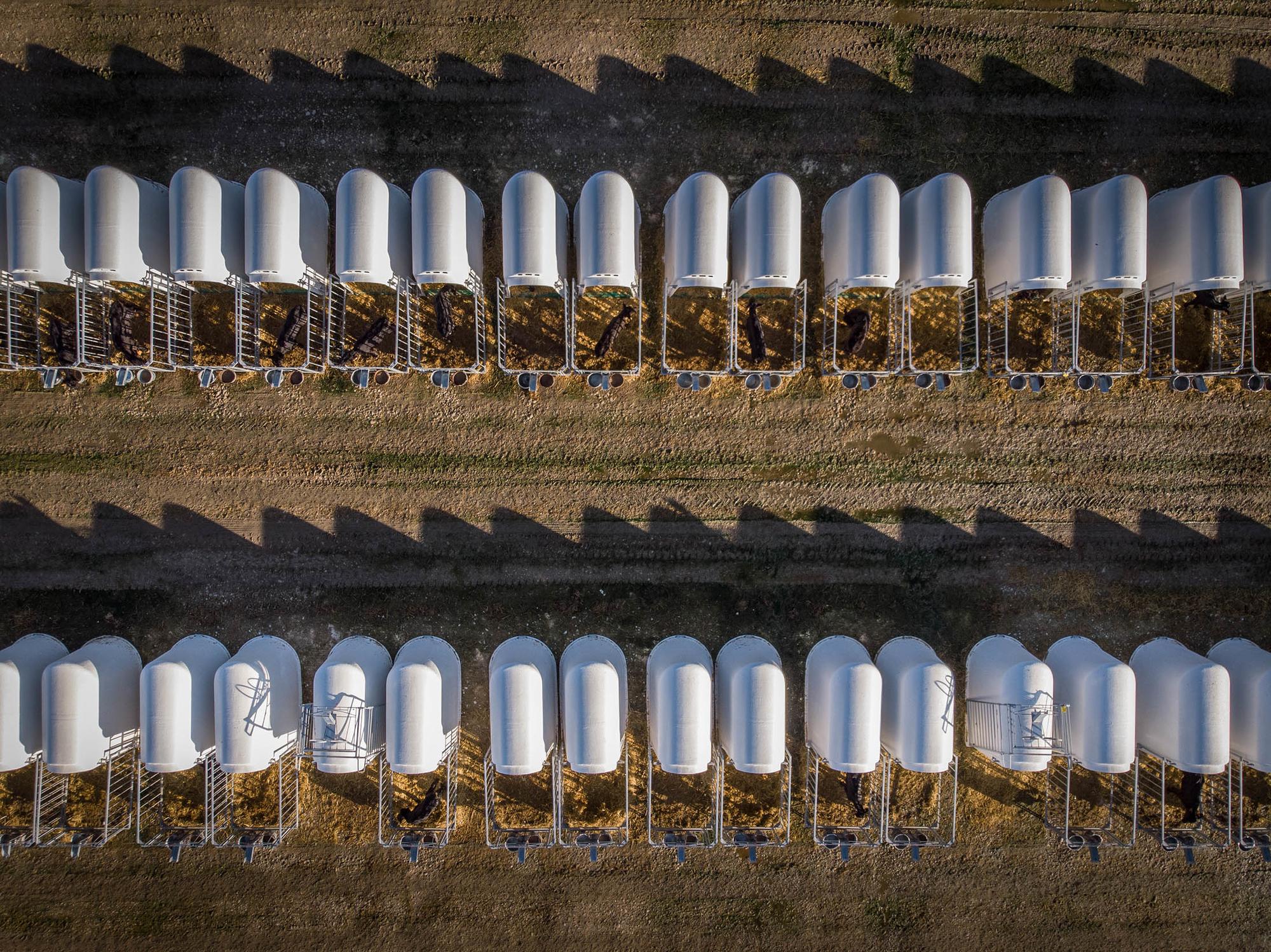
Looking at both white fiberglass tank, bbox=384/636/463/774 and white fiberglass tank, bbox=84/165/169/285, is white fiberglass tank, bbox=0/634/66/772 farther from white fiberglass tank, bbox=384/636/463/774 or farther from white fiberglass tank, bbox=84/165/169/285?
white fiberglass tank, bbox=84/165/169/285

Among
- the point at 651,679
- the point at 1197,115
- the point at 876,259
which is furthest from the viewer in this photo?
the point at 1197,115

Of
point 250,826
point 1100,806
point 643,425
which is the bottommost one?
point 250,826

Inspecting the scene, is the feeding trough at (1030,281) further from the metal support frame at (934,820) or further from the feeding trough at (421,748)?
the feeding trough at (421,748)

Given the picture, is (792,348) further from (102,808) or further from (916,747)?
(102,808)

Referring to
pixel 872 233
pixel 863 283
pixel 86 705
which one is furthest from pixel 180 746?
pixel 872 233

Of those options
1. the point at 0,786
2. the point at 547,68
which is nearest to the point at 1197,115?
the point at 547,68

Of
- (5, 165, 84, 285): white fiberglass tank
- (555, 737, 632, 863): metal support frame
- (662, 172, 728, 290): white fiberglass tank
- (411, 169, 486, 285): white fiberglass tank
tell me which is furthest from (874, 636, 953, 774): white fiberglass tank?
(5, 165, 84, 285): white fiberglass tank

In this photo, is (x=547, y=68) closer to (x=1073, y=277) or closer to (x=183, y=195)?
(x=183, y=195)
